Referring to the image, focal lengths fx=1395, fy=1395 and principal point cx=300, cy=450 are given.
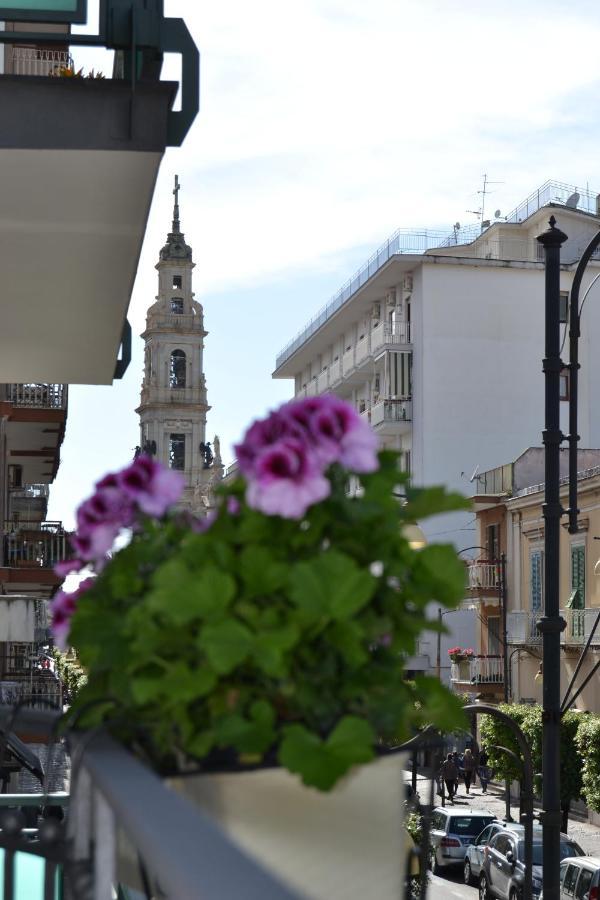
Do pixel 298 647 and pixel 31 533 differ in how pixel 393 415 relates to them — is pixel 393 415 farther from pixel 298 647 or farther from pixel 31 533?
pixel 298 647

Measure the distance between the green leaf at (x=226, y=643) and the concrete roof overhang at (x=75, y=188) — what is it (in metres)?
3.87

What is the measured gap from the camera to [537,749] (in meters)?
40.8

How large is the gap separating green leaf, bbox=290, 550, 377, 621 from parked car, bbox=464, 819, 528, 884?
2891 centimetres

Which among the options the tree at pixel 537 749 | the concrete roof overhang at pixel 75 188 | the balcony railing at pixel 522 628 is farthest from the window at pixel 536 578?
the concrete roof overhang at pixel 75 188

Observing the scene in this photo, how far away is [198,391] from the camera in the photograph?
103 metres

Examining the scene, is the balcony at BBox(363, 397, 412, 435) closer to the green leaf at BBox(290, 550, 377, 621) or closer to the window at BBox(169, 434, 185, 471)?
the window at BBox(169, 434, 185, 471)

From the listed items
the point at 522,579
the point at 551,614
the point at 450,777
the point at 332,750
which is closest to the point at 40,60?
the point at 551,614

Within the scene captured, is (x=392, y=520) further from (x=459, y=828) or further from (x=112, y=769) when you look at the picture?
(x=459, y=828)

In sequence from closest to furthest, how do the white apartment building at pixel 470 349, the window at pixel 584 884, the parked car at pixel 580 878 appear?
the parked car at pixel 580 878
the window at pixel 584 884
the white apartment building at pixel 470 349

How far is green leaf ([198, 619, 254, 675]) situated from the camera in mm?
1847

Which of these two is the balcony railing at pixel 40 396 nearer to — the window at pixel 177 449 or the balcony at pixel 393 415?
the balcony at pixel 393 415

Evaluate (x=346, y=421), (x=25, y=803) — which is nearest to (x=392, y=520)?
(x=346, y=421)

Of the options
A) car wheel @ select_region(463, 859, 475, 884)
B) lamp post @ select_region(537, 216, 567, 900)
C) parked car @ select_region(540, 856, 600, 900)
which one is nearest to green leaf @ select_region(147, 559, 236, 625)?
lamp post @ select_region(537, 216, 567, 900)

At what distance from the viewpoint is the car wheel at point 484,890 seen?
95.0ft
